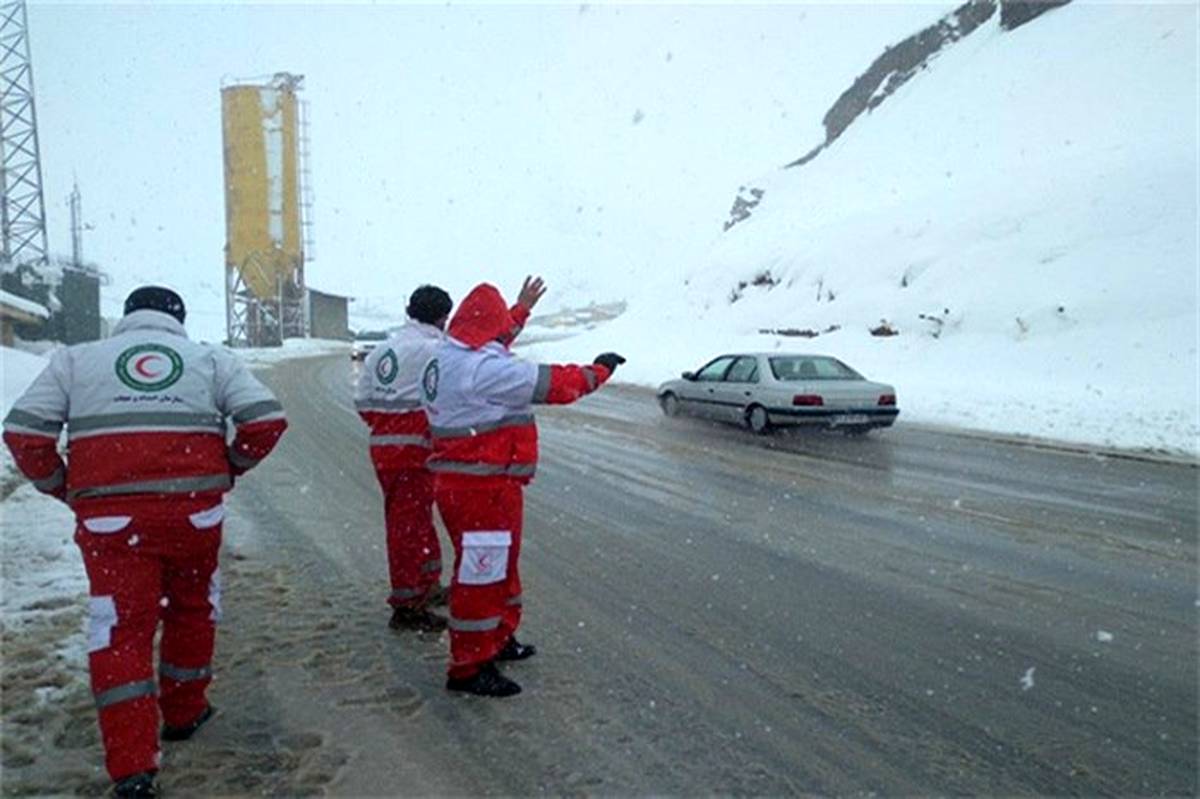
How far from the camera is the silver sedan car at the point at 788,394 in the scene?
13586 mm

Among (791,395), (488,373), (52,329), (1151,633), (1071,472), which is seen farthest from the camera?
(52,329)

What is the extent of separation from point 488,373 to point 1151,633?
3853mm

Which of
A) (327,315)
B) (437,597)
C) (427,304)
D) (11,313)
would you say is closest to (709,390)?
(437,597)

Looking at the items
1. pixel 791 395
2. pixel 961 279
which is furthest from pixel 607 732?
pixel 961 279

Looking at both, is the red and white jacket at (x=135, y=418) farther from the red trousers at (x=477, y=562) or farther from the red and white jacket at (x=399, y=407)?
the red and white jacket at (x=399, y=407)

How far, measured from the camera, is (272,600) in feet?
18.2

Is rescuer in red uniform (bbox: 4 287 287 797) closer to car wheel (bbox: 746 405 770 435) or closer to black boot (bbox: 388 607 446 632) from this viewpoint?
black boot (bbox: 388 607 446 632)

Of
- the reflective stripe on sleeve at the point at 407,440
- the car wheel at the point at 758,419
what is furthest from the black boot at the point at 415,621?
the car wheel at the point at 758,419

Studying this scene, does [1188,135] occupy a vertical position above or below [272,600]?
above

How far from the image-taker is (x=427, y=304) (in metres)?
5.25

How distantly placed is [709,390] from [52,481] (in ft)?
40.5

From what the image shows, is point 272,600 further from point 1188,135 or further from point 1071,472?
point 1188,135

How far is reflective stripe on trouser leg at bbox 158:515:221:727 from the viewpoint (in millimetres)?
3639

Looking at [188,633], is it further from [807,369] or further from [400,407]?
[807,369]
